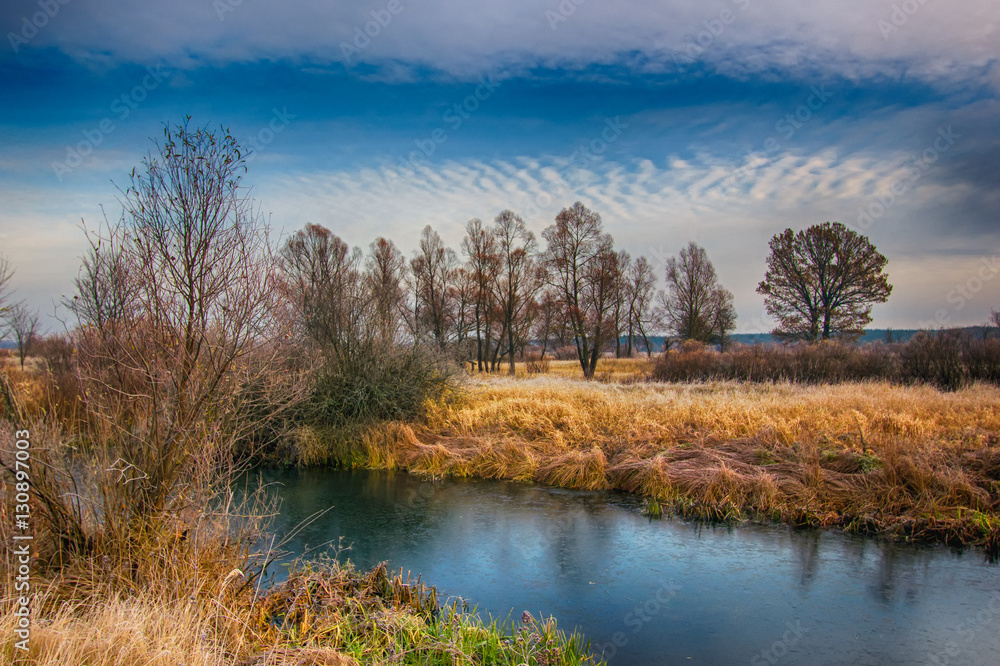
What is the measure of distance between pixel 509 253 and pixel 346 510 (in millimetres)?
28401

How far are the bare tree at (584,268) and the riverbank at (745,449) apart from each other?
12974 mm

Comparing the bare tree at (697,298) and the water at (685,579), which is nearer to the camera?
the water at (685,579)

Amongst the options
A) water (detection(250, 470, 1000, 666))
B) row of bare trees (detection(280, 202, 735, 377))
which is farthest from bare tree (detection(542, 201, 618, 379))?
water (detection(250, 470, 1000, 666))

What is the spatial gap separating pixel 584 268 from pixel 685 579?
2665 centimetres

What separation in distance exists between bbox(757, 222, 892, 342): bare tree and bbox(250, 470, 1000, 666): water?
27302 millimetres

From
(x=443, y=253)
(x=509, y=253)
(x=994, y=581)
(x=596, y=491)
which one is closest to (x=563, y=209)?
(x=509, y=253)

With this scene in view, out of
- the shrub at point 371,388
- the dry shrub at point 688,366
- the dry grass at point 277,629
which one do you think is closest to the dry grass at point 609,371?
the dry shrub at point 688,366

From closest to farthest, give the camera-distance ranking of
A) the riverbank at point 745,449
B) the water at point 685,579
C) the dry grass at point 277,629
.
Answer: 1. the dry grass at point 277,629
2. the water at point 685,579
3. the riverbank at point 745,449

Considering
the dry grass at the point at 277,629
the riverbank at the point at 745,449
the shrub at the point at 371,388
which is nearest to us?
the dry grass at the point at 277,629

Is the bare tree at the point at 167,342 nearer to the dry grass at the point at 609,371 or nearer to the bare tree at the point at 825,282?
the dry grass at the point at 609,371

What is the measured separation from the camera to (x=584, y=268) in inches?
1326

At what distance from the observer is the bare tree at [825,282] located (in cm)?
3384

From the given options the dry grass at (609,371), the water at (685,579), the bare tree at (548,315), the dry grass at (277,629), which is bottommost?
the water at (685,579)

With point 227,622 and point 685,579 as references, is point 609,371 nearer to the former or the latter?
point 685,579
